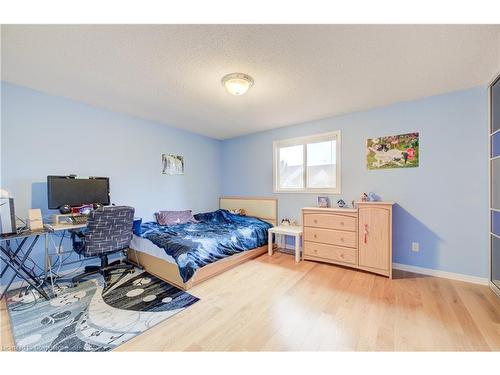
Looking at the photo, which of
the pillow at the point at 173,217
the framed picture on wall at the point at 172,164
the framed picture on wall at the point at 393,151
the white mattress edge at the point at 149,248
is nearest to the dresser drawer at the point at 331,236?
the framed picture on wall at the point at 393,151

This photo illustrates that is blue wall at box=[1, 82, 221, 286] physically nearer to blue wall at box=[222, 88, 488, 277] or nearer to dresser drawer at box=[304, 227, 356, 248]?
dresser drawer at box=[304, 227, 356, 248]

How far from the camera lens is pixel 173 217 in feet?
11.9

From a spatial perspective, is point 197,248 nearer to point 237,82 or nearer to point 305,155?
point 237,82

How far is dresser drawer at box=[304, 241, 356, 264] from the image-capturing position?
2818 millimetres

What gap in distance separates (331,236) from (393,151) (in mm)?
1539

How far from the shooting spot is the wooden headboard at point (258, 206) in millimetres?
4020

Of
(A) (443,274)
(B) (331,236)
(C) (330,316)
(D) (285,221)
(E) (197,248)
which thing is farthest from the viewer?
(D) (285,221)

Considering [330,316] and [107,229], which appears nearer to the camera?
[330,316]

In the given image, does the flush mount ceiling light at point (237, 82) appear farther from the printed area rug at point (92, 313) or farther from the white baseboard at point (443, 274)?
the white baseboard at point (443, 274)

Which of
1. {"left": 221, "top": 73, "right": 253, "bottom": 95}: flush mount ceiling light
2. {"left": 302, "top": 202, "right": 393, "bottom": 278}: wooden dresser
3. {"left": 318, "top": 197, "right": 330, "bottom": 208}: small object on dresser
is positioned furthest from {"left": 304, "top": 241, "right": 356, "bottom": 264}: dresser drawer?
{"left": 221, "top": 73, "right": 253, "bottom": 95}: flush mount ceiling light

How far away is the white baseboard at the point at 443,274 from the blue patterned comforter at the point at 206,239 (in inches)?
82.0

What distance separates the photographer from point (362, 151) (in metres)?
3.12

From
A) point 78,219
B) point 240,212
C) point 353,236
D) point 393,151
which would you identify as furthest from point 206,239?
point 393,151
